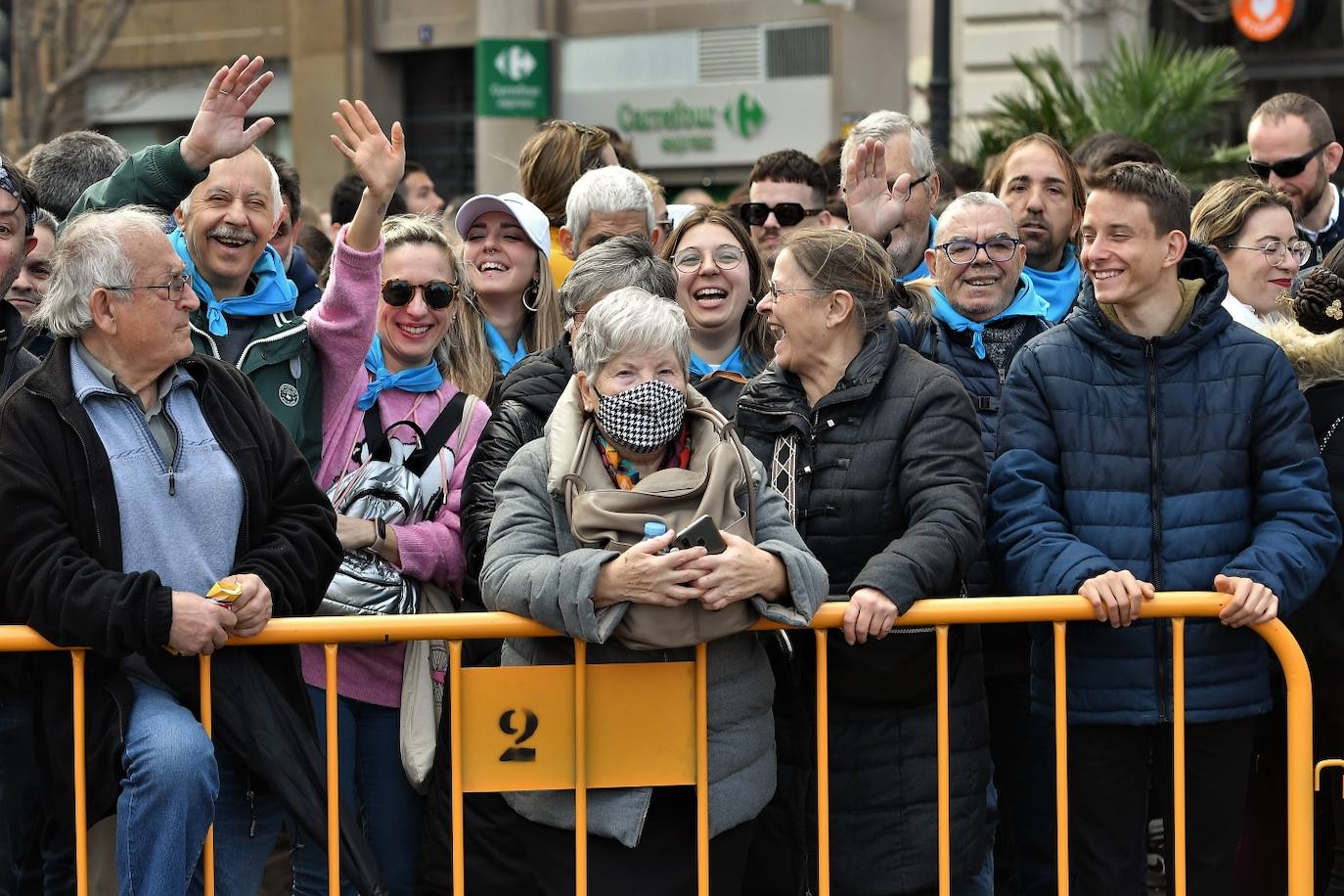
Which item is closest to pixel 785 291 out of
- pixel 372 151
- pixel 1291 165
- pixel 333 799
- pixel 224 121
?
pixel 372 151

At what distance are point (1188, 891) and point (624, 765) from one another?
1.47 m

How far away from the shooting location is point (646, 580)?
12.0 ft

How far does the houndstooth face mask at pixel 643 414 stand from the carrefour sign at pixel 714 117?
15.2 m

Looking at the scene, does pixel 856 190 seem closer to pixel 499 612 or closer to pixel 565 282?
pixel 565 282

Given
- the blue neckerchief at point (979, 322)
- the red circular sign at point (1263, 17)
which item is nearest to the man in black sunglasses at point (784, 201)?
the blue neckerchief at point (979, 322)

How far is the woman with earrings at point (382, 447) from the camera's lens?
14.7ft

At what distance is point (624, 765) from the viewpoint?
155 inches

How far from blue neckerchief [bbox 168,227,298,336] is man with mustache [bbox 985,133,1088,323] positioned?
2.55 m

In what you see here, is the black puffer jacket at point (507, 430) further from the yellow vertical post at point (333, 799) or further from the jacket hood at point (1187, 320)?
the jacket hood at point (1187, 320)

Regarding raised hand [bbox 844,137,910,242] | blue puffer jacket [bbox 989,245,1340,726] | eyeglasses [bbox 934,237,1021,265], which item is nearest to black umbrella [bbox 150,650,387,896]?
blue puffer jacket [bbox 989,245,1340,726]

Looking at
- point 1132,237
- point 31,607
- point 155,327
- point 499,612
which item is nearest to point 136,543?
point 31,607

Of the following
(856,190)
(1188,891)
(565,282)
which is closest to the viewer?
(1188,891)

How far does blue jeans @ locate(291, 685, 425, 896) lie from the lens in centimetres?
451

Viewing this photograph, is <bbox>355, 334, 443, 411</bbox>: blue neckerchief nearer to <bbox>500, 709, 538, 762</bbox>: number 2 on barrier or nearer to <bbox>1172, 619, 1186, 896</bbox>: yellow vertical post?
<bbox>500, 709, 538, 762</bbox>: number 2 on barrier
